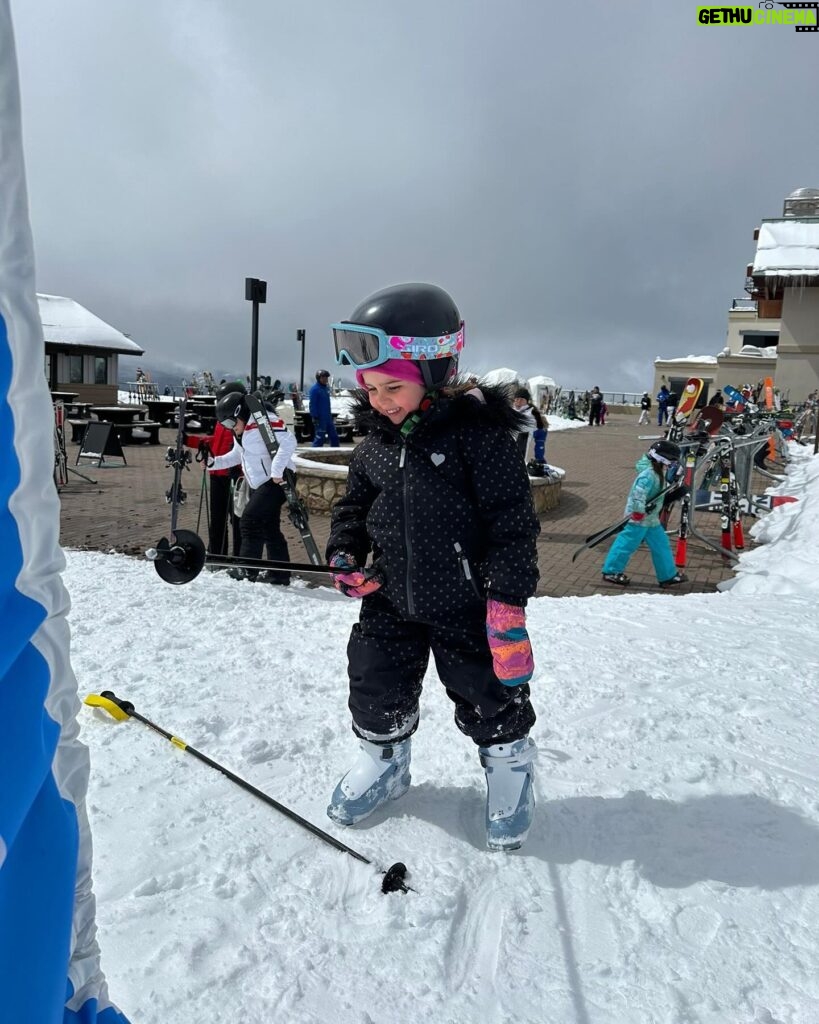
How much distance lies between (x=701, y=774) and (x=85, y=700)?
2.61 metres

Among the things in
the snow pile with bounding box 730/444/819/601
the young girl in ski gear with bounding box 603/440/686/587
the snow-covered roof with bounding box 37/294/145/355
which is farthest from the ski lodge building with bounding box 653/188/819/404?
the snow-covered roof with bounding box 37/294/145/355

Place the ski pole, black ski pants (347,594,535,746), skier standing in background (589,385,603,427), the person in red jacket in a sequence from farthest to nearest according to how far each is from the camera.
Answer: skier standing in background (589,385,603,427)
the person in red jacket
black ski pants (347,594,535,746)
the ski pole

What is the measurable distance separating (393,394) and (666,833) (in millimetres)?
1774

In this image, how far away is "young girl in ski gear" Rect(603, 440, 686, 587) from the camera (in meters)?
6.13

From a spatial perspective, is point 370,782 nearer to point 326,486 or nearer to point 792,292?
point 326,486

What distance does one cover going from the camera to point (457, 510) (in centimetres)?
219

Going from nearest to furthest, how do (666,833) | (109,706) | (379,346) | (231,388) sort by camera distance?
(379,346)
(666,833)
(109,706)
(231,388)

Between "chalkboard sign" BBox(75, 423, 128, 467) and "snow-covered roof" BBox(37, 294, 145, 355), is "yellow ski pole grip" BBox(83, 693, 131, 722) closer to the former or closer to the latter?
"chalkboard sign" BBox(75, 423, 128, 467)

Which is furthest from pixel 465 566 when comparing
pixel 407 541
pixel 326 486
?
pixel 326 486

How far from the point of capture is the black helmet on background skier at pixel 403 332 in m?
2.17

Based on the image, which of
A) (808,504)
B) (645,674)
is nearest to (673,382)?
(808,504)

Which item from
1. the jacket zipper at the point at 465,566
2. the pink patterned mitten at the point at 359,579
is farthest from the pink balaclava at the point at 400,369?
the pink patterned mitten at the point at 359,579

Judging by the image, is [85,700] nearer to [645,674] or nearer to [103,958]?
[103,958]

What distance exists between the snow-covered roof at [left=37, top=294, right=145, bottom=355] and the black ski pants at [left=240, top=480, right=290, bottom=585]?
79.9 ft
